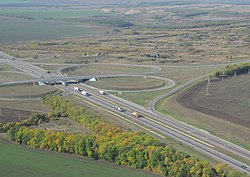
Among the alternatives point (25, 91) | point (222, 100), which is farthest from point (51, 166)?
point (25, 91)

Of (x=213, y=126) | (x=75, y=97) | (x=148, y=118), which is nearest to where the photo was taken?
(x=213, y=126)

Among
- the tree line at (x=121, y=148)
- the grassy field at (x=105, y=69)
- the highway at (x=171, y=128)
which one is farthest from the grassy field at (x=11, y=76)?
Answer: the tree line at (x=121, y=148)

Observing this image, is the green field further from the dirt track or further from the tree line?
the dirt track

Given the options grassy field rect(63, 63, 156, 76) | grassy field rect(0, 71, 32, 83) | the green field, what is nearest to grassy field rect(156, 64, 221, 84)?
grassy field rect(63, 63, 156, 76)

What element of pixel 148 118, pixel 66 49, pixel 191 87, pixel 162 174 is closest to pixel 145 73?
pixel 191 87

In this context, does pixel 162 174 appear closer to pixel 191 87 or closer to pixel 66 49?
pixel 191 87

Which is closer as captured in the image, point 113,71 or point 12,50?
point 113,71
